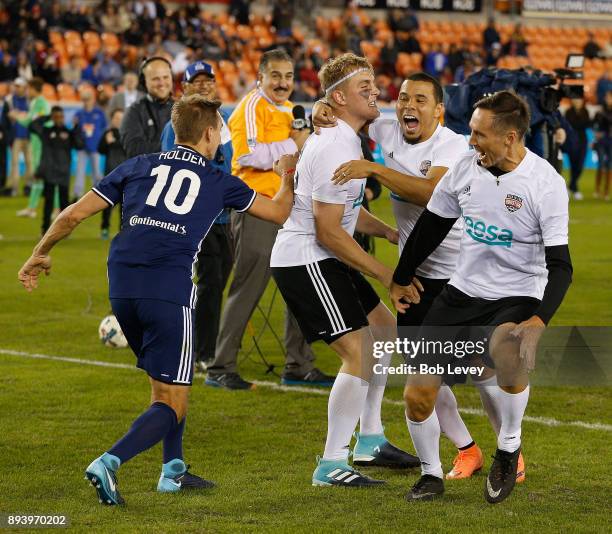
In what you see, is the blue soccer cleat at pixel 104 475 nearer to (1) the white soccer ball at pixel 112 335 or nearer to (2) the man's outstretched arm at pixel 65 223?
(2) the man's outstretched arm at pixel 65 223

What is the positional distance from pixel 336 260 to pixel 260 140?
8.55 feet

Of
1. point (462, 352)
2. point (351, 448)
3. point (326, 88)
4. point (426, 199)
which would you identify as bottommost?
point (351, 448)

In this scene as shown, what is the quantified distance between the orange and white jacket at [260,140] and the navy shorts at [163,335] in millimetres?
2936

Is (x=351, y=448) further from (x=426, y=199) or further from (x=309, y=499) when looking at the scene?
(x=426, y=199)

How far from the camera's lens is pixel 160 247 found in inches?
214

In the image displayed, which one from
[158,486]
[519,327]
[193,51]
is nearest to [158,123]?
[158,486]

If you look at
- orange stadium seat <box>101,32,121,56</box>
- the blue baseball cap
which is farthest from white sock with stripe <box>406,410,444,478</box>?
orange stadium seat <box>101,32,121,56</box>

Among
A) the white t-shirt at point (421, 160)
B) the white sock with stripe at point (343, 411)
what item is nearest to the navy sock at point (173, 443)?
the white sock with stripe at point (343, 411)

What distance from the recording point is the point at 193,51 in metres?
27.0

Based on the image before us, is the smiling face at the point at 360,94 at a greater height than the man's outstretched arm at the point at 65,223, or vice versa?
the smiling face at the point at 360,94

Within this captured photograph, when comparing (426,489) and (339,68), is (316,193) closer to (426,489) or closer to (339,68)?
(339,68)

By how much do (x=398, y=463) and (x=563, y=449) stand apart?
99cm

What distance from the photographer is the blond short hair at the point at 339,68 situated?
5941 mm

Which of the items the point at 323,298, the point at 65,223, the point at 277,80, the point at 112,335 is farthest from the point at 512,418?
the point at 112,335
